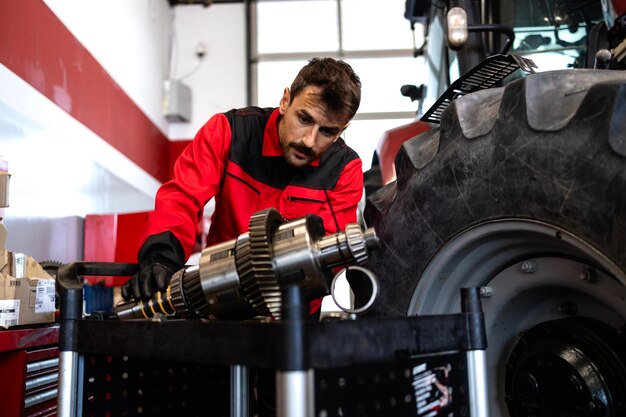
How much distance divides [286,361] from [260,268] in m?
0.30

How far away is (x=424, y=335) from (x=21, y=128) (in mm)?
2917

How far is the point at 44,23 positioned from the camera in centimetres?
355

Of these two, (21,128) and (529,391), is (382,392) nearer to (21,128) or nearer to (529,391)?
(529,391)

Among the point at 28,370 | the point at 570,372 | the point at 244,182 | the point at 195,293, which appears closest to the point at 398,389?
the point at 570,372

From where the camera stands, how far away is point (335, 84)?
1.69 m

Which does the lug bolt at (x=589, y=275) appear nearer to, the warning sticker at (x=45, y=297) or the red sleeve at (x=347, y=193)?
the red sleeve at (x=347, y=193)

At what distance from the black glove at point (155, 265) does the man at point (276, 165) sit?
0.10 metres

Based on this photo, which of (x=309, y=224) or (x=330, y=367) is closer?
(x=330, y=367)

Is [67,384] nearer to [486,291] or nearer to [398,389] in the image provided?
[398,389]

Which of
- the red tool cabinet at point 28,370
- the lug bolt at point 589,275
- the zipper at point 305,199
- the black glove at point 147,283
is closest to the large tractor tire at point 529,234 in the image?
the lug bolt at point 589,275

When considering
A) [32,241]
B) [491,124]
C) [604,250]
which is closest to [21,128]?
[32,241]

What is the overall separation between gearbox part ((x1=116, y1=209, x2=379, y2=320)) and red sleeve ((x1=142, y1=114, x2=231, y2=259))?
40cm

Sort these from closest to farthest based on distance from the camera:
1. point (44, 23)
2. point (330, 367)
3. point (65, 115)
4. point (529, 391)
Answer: point (330, 367) → point (529, 391) → point (44, 23) → point (65, 115)

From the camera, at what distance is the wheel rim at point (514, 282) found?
975mm
